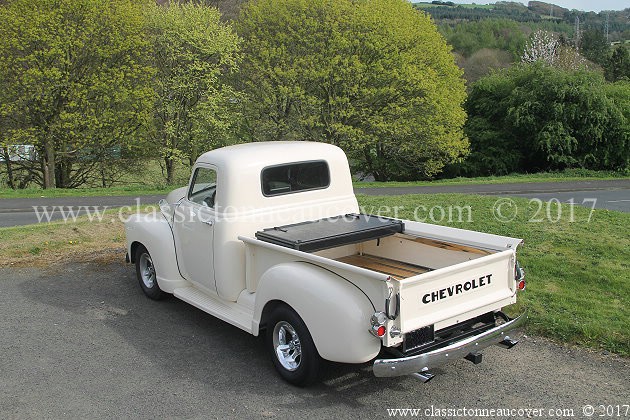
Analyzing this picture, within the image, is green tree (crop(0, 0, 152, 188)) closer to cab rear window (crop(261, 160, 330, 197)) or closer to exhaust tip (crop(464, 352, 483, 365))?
cab rear window (crop(261, 160, 330, 197))

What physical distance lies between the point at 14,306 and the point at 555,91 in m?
28.1

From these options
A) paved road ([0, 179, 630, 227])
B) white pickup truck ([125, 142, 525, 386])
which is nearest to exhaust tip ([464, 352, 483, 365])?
white pickup truck ([125, 142, 525, 386])

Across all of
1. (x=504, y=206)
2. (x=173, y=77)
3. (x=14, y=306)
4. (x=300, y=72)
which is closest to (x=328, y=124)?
(x=300, y=72)

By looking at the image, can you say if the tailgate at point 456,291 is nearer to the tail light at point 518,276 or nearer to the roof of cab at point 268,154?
the tail light at point 518,276

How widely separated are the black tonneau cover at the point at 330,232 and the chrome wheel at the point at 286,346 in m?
0.77

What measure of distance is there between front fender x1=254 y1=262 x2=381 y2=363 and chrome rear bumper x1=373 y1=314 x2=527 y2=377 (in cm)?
20

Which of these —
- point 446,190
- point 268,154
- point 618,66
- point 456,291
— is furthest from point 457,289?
point 618,66

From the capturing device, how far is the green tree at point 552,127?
2939cm

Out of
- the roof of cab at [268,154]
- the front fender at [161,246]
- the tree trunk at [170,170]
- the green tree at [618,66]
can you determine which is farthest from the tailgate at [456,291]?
the green tree at [618,66]

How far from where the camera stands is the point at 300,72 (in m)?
25.5

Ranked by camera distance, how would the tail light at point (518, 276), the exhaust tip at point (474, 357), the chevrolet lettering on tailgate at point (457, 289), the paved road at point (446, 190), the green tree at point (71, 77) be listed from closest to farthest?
1. the chevrolet lettering on tailgate at point (457, 289)
2. the exhaust tip at point (474, 357)
3. the tail light at point (518, 276)
4. the paved road at point (446, 190)
5. the green tree at point (71, 77)

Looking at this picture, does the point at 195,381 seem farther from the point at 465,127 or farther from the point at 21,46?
the point at 465,127

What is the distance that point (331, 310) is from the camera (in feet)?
15.0

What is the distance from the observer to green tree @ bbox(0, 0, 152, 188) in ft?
71.8
